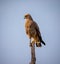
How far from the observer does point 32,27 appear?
2.88m

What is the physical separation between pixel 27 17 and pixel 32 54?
65 centimetres

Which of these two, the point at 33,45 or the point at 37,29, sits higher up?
the point at 37,29

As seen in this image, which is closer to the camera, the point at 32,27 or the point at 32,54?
the point at 32,54

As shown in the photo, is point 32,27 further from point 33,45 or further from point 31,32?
point 33,45

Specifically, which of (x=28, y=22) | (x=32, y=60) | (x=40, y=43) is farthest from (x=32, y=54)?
Result: (x=28, y=22)

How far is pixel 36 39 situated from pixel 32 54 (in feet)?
1.17

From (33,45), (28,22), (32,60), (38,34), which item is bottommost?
(32,60)

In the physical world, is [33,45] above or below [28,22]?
below

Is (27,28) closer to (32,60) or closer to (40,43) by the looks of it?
(40,43)

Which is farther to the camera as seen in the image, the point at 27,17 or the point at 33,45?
the point at 27,17

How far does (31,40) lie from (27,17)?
372mm

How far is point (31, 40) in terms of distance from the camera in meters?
2.94

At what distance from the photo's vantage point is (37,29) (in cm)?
290

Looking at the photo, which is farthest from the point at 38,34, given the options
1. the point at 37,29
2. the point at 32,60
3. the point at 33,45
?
the point at 32,60
